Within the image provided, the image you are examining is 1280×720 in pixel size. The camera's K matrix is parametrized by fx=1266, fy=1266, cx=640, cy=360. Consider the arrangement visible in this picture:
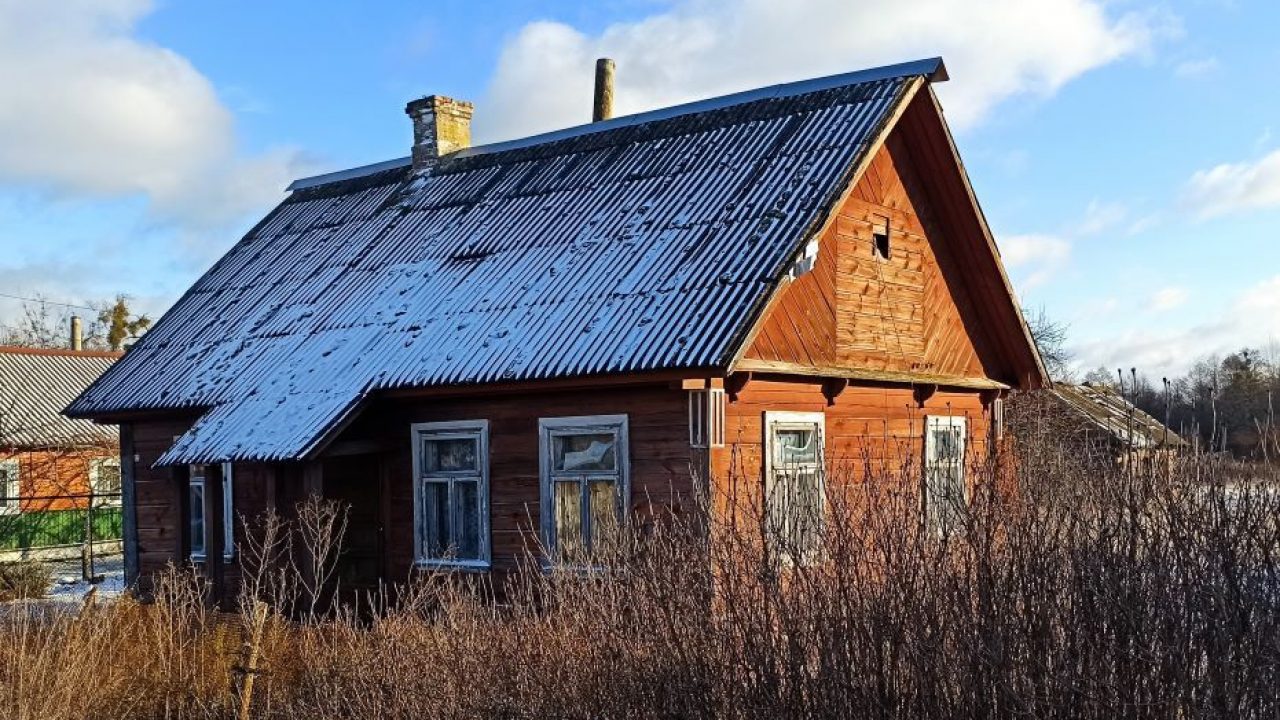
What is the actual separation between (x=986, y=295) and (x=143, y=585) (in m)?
11.2

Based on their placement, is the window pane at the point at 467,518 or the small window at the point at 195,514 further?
the small window at the point at 195,514

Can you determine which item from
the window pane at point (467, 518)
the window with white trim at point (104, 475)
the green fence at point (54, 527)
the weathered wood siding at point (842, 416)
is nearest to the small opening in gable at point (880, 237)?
the weathered wood siding at point (842, 416)

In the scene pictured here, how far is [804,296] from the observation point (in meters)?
12.5

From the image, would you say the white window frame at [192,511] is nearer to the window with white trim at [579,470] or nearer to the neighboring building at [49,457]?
the window with white trim at [579,470]

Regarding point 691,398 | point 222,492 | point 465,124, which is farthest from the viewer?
point 465,124

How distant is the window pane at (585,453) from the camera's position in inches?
468

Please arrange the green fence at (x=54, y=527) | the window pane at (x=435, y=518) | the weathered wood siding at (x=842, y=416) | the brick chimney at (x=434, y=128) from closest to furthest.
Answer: the weathered wood siding at (x=842, y=416)
the window pane at (x=435, y=518)
the brick chimney at (x=434, y=128)
the green fence at (x=54, y=527)

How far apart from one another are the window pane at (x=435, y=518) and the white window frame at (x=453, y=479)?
18 millimetres

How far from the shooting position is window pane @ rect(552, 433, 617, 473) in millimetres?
11898

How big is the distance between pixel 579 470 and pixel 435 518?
6.38 ft

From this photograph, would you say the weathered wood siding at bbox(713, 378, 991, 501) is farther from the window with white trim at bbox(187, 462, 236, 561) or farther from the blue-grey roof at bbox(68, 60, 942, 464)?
the window with white trim at bbox(187, 462, 236, 561)

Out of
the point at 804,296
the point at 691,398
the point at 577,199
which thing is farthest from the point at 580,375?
the point at 577,199

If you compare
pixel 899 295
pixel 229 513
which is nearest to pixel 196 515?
pixel 229 513

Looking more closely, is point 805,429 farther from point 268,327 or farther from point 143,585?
point 143,585
